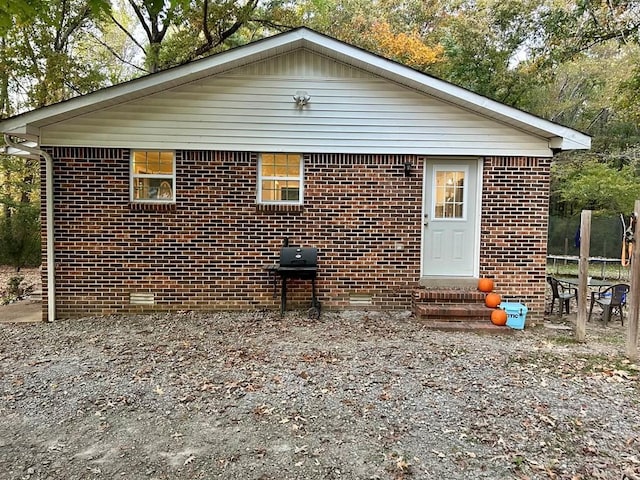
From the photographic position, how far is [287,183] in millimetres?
7082

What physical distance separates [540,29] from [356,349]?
1430 cm

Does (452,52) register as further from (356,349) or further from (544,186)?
(356,349)

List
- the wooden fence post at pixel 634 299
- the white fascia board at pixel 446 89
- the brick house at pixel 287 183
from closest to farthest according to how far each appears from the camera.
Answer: the wooden fence post at pixel 634 299 → the white fascia board at pixel 446 89 → the brick house at pixel 287 183

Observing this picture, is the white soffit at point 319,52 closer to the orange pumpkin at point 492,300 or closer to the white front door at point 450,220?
the white front door at point 450,220

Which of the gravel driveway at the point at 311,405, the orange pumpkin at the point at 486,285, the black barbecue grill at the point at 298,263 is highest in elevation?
the black barbecue grill at the point at 298,263

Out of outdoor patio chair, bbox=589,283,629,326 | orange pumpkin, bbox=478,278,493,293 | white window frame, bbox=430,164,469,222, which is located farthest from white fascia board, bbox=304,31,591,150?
outdoor patio chair, bbox=589,283,629,326

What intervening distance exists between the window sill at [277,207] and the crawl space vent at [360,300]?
1.73m

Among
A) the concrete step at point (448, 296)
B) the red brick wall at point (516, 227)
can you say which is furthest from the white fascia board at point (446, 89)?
the concrete step at point (448, 296)

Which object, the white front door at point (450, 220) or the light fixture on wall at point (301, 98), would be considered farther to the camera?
the white front door at point (450, 220)

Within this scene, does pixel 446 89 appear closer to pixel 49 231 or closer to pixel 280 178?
pixel 280 178

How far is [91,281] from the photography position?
269 inches

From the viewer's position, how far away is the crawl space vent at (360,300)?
23.4ft

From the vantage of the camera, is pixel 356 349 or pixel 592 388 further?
pixel 356 349

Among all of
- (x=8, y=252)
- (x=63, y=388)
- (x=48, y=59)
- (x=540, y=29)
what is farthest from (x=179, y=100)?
(x=540, y=29)
